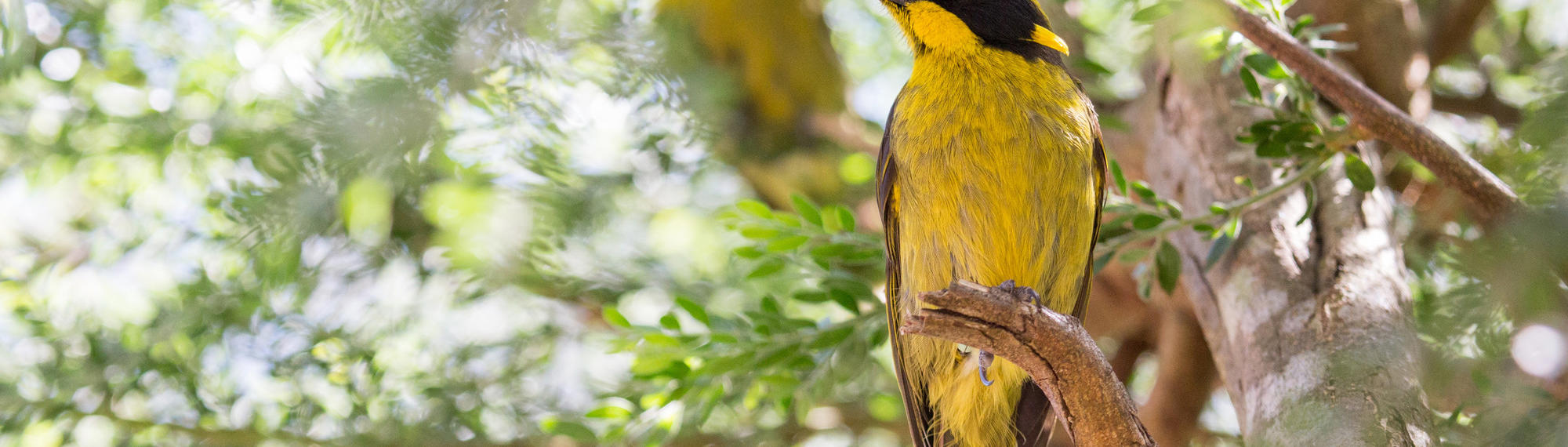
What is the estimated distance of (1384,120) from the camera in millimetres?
2496

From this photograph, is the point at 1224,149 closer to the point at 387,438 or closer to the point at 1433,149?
the point at 1433,149

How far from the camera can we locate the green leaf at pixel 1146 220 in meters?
2.82

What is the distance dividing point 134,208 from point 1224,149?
412 centimetres

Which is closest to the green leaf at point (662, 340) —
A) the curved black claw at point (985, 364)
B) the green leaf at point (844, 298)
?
the green leaf at point (844, 298)

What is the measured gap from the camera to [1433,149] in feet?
8.05

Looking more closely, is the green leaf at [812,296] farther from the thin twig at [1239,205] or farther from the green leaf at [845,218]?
the thin twig at [1239,205]

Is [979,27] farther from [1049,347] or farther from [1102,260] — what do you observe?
[1049,347]

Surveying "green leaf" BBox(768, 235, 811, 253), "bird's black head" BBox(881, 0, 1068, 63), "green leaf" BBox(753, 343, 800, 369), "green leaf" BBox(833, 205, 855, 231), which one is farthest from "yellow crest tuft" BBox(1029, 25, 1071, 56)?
"green leaf" BBox(753, 343, 800, 369)

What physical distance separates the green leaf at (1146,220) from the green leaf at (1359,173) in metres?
0.48

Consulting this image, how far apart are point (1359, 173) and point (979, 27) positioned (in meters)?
1.07

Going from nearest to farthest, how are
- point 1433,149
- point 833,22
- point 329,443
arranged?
point 1433,149
point 329,443
point 833,22

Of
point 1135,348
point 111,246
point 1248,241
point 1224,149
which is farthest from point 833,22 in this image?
point 111,246

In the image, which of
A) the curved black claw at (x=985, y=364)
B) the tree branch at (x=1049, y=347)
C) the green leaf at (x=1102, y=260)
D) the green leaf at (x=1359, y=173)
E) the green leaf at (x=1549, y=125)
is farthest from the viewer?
the green leaf at (x=1102, y=260)

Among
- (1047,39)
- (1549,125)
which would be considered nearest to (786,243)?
(1047,39)
